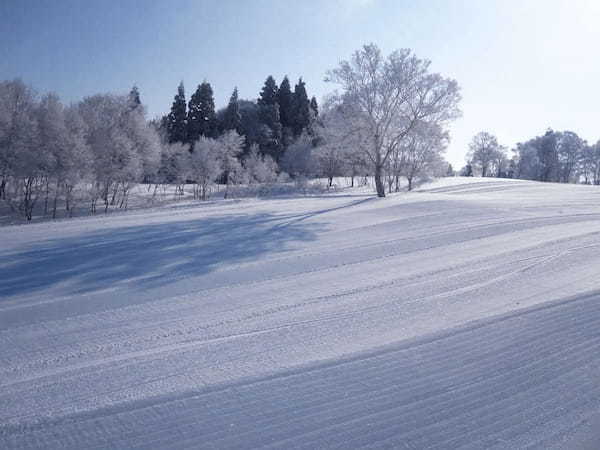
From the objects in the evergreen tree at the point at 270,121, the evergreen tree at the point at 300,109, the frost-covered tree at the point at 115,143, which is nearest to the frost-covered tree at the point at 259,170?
the evergreen tree at the point at 270,121

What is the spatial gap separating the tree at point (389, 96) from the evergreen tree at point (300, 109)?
4370 centimetres

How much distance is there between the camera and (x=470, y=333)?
13.4 ft

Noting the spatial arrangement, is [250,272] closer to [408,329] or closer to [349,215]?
[408,329]

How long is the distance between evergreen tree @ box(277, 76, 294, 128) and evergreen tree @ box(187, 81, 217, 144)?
40.5ft

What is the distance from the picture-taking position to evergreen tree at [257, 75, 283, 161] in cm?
6112

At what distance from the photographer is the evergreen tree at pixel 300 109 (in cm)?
6622

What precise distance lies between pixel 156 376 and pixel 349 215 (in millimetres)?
10779

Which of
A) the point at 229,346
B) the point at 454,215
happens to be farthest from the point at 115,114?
the point at 229,346

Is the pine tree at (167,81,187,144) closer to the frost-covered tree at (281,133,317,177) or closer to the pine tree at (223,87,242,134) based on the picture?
the pine tree at (223,87,242,134)

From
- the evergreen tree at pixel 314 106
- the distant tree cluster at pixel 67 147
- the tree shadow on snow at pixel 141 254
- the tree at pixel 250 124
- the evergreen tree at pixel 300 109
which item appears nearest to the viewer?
the tree shadow on snow at pixel 141 254

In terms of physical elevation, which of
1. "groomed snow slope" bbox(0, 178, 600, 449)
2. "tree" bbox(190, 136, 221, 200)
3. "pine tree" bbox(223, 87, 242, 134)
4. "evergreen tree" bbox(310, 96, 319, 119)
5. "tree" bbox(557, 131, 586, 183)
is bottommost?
"groomed snow slope" bbox(0, 178, 600, 449)

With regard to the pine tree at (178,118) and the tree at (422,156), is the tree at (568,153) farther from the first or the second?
the pine tree at (178,118)

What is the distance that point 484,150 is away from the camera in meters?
72.2

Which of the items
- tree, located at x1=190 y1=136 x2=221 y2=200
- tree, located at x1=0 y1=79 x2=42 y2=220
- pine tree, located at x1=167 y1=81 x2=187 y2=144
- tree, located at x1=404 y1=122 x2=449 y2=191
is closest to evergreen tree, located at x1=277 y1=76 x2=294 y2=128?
pine tree, located at x1=167 y1=81 x2=187 y2=144
